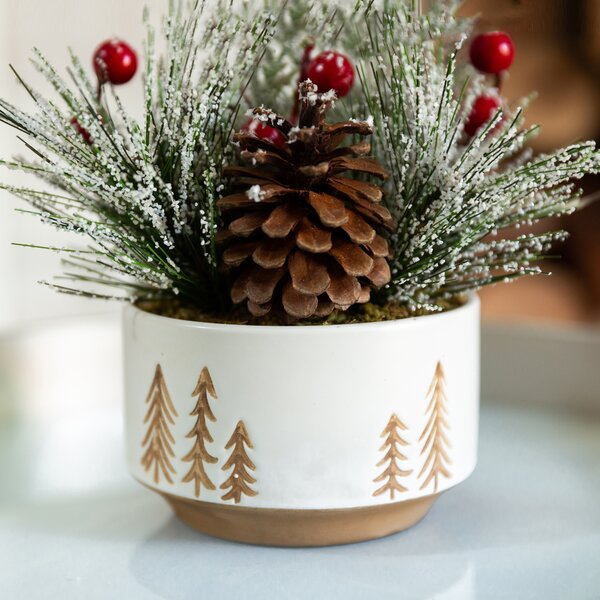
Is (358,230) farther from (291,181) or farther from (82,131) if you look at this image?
(82,131)

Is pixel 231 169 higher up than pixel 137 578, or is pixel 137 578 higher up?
pixel 231 169

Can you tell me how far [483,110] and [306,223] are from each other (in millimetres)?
125

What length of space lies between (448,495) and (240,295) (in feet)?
0.60

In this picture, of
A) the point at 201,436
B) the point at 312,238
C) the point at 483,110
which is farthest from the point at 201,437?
the point at 483,110

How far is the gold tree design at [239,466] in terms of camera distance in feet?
1.19

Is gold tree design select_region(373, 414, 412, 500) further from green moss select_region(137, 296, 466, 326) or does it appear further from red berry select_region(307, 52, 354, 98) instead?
red berry select_region(307, 52, 354, 98)

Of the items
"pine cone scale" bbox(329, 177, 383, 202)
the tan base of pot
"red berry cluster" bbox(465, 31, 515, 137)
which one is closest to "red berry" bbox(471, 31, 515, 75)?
"red berry cluster" bbox(465, 31, 515, 137)

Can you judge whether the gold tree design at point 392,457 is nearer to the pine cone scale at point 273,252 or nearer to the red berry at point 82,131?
the pine cone scale at point 273,252

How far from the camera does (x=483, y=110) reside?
0.41 m

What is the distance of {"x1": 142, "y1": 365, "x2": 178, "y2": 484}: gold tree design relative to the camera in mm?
382

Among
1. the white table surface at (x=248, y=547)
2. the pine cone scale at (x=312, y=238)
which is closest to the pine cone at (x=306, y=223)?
the pine cone scale at (x=312, y=238)

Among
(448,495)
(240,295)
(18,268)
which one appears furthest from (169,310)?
(18,268)

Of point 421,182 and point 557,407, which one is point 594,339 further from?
point 421,182

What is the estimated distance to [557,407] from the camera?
605mm
